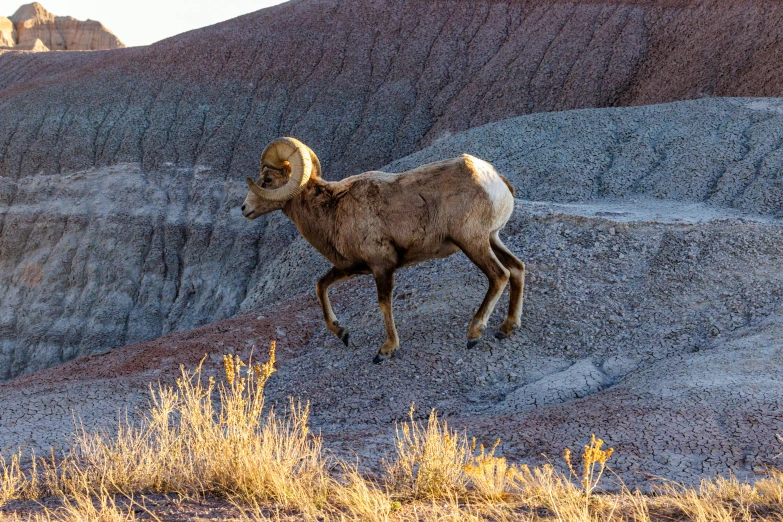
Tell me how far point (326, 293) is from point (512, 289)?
8.02ft

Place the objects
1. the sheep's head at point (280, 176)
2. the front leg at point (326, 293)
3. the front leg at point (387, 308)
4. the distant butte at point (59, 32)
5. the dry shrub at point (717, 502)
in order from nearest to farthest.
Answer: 1. the dry shrub at point (717, 502)
2. the front leg at point (387, 308)
3. the sheep's head at point (280, 176)
4. the front leg at point (326, 293)
5. the distant butte at point (59, 32)

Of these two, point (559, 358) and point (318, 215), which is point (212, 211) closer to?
point (318, 215)

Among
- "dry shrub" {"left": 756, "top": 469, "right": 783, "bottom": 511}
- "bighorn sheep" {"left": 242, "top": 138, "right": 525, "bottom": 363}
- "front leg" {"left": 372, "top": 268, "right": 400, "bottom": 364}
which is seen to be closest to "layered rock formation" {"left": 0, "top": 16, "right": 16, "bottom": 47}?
"bighorn sheep" {"left": 242, "top": 138, "right": 525, "bottom": 363}

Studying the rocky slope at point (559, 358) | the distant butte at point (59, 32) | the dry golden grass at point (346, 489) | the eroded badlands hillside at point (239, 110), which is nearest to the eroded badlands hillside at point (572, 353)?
the rocky slope at point (559, 358)

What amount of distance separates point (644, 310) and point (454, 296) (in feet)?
8.76

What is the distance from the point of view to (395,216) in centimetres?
1060

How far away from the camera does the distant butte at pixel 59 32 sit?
256 ft

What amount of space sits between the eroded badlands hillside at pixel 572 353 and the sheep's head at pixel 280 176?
2223 mm

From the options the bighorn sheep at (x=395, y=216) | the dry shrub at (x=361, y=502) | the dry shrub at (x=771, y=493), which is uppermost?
the bighorn sheep at (x=395, y=216)

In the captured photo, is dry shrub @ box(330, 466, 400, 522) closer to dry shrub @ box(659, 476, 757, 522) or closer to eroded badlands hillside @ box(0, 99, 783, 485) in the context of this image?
eroded badlands hillside @ box(0, 99, 783, 485)

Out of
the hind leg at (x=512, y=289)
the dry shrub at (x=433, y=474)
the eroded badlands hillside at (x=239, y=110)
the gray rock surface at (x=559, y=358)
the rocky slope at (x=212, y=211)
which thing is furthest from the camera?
the eroded badlands hillside at (x=239, y=110)

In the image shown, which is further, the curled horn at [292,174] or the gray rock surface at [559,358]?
the curled horn at [292,174]

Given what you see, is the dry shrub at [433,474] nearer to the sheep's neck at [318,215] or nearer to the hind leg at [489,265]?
the hind leg at [489,265]

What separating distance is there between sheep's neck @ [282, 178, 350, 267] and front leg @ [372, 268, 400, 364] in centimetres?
54
